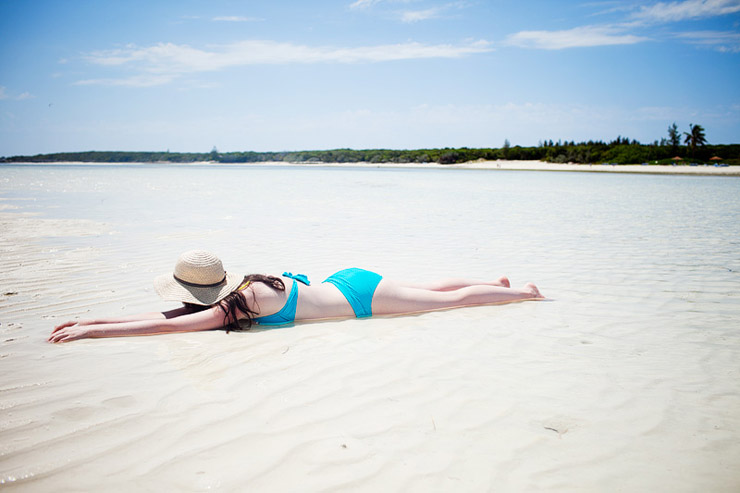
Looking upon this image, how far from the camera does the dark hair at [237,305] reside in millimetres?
3645

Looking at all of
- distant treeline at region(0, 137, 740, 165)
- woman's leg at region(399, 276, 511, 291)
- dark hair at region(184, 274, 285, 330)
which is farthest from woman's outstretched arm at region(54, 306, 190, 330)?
distant treeline at region(0, 137, 740, 165)

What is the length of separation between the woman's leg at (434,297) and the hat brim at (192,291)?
4.53 feet

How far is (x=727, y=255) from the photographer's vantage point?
721 centimetres

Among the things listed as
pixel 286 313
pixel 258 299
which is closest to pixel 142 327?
pixel 258 299

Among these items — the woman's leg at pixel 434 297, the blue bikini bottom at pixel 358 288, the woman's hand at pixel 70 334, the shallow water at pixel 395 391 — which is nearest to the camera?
the shallow water at pixel 395 391

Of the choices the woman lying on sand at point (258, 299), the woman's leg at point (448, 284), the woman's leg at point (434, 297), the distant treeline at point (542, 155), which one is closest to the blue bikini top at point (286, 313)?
the woman lying on sand at point (258, 299)

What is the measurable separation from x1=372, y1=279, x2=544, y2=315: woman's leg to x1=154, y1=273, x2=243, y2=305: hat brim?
54.4 inches

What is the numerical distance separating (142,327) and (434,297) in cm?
269

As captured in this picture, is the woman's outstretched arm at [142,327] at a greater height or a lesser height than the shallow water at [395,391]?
greater

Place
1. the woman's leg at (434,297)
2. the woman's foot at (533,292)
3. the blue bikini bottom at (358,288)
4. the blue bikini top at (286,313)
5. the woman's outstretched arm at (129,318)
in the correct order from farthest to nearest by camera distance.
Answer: the woman's foot at (533,292) → the woman's leg at (434,297) → the blue bikini bottom at (358,288) → the blue bikini top at (286,313) → the woman's outstretched arm at (129,318)

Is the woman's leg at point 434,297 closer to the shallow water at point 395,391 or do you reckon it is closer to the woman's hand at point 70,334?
the shallow water at point 395,391

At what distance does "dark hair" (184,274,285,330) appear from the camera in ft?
12.0

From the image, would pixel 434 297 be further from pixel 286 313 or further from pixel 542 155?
pixel 542 155

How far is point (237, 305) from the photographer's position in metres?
3.68
